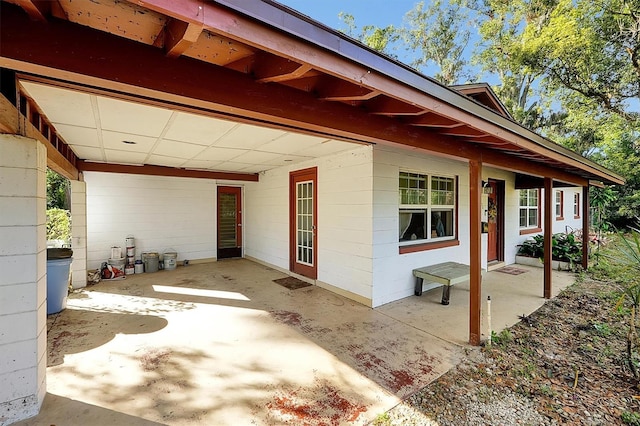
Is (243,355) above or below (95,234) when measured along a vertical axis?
below

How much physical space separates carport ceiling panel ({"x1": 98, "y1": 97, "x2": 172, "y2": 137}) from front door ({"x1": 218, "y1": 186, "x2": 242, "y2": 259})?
467cm

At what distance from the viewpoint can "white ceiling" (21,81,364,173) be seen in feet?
8.14

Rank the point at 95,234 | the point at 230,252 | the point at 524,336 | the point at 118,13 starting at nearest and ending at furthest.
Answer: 1. the point at 118,13
2. the point at 524,336
3. the point at 95,234
4. the point at 230,252

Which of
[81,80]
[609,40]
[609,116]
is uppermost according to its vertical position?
[609,40]

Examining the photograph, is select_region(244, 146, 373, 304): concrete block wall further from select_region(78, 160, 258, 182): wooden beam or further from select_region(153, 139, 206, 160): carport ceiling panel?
select_region(153, 139, 206, 160): carport ceiling panel

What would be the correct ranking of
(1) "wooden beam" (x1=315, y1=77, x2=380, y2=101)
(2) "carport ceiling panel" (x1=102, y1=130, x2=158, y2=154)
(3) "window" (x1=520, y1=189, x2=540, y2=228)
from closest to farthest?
(1) "wooden beam" (x1=315, y1=77, x2=380, y2=101) → (2) "carport ceiling panel" (x1=102, y1=130, x2=158, y2=154) → (3) "window" (x1=520, y1=189, x2=540, y2=228)

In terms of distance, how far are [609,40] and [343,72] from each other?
523 inches

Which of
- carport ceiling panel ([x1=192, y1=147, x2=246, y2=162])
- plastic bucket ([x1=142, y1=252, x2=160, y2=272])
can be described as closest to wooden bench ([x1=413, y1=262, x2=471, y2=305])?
carport ceiling panel ([x1=192, y1=147, x2=246, y2=162])

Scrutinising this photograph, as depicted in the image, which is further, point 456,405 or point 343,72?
point 456,405

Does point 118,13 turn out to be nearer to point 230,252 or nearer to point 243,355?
point 243,355

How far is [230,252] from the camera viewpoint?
8.18 meters

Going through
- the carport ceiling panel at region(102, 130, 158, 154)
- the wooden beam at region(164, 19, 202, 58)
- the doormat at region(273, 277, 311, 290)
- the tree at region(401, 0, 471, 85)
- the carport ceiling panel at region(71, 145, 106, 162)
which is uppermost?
the tree at region(401, 0, 471, 85)

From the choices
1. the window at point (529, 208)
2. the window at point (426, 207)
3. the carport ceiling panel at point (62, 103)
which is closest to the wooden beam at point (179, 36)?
the carport ceiling panel at point (62, 103)

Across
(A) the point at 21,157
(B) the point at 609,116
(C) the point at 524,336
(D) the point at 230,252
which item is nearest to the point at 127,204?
(D) the point at 230,252
